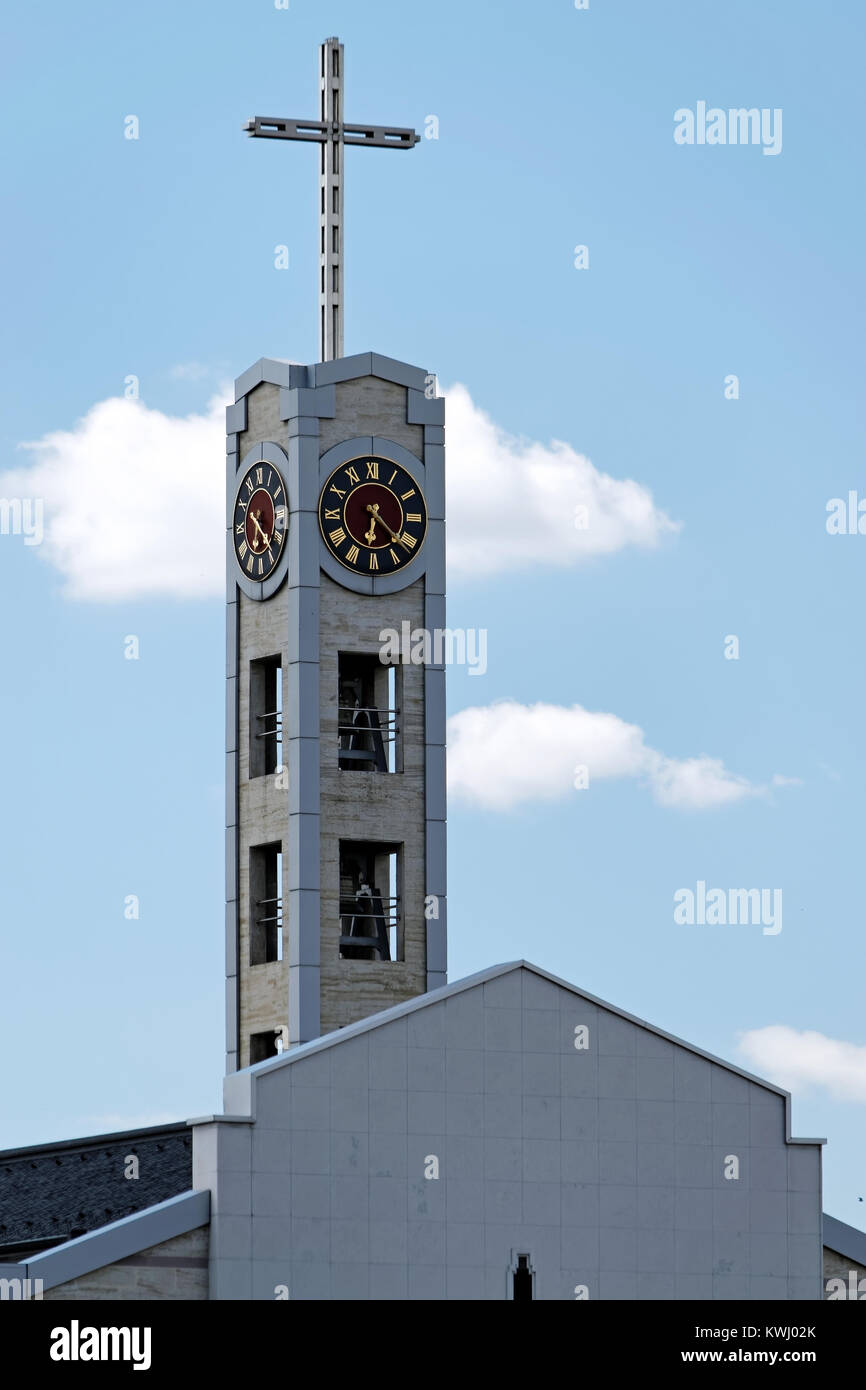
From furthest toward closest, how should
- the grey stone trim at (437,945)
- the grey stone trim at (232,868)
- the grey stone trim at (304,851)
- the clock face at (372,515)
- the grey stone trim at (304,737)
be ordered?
the grey stone trim at (232,868)
the clock face at (372,515)
the grey stone trim at (437,945)
the grey stone trim at (304,851)
the grey stone trim at (304,737)

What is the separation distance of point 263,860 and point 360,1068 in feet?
47.0

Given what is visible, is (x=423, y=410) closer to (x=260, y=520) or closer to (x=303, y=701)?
(x=260, y=520)

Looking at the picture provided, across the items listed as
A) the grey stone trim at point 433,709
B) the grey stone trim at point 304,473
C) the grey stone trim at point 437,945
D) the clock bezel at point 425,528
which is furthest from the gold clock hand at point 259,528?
the grey stone trim at point 437,945

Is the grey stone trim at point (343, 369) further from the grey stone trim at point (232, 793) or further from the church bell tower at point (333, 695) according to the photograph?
the grey stone trim at point (232, 793)

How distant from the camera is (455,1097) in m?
57.3

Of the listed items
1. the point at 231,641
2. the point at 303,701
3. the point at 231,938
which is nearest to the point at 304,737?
the point at 303,701

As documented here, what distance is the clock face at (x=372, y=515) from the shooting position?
69625 mm

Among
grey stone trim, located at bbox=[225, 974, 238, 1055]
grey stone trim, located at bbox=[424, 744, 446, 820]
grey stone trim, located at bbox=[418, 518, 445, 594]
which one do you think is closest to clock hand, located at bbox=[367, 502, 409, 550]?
grey stone trim, located at bbox=[418, 518, 445, 594]

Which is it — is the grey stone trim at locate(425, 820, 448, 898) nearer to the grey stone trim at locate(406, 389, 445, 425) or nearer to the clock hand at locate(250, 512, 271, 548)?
the clock hand at locate(250, 512, 271, 548)

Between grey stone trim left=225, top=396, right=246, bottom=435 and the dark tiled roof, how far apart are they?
1708 centimetres

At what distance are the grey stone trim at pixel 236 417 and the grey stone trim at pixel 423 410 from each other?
3.97 meters

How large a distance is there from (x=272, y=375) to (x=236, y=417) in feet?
5.94
